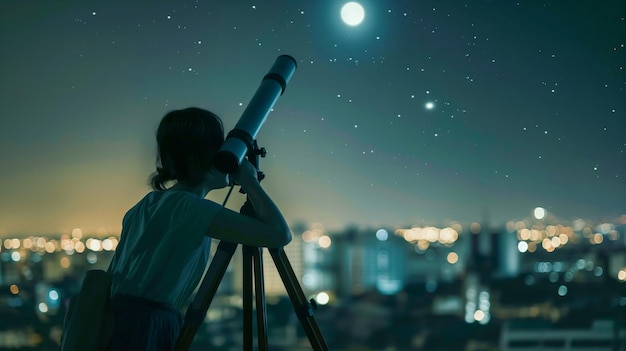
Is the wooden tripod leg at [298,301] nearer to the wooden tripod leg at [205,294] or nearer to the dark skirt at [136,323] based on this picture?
the wooden tripod leg at [205,294]

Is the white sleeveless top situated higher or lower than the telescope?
lower

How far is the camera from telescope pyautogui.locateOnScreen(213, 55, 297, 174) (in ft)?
2.73

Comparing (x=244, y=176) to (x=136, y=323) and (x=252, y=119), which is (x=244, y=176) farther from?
(x=136, y=323)

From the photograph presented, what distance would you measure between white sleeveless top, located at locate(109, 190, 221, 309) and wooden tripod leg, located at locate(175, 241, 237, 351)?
0.55ft

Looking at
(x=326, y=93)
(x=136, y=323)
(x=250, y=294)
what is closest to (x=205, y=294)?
(x=250, y=294)

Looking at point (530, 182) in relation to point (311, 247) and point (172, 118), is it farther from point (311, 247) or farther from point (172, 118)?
point (172, 118)

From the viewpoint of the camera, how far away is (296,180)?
2.80 metres

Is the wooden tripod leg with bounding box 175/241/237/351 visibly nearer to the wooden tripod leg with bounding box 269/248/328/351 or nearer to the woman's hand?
the wooden tripod leg with bounding box 269/248/328/351

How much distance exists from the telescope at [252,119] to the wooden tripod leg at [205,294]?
0.23 metres

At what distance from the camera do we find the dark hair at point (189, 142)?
88cm

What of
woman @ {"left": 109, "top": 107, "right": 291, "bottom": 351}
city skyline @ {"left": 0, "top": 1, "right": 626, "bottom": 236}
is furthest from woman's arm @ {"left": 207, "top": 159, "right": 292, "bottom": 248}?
city skyline @ {"left": 0, "top": 1, "right": 626, "bottom": 236}

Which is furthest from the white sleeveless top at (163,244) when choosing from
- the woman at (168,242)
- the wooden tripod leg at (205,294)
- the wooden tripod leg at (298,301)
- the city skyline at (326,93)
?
the city skyline at (326,93)

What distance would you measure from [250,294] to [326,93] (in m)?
1.57

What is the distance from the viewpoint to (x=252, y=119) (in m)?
0.93
